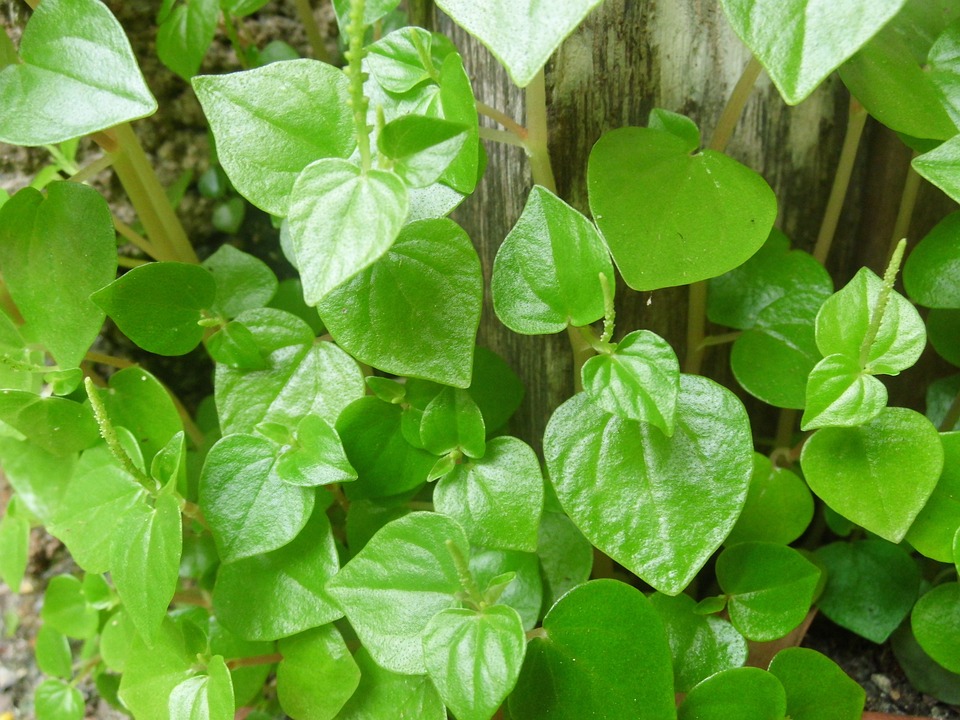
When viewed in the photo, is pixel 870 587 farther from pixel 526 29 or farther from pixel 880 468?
pixel 526 29

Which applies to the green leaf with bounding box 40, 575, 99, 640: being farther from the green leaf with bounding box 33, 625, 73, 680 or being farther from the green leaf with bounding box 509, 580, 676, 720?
the green leaf with bounding box 509, 580, 676, 720

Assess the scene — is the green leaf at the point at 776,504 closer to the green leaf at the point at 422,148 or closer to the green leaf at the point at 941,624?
the green leaf at the point at 941,624

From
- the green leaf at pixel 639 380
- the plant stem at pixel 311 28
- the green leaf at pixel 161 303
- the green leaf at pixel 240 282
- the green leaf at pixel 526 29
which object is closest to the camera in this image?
the green leaf at pixel 526 29

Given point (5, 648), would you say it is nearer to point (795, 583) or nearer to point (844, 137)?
point (795, 583)

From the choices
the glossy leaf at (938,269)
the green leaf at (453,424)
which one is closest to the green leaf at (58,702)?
the green leaf at (453,424)

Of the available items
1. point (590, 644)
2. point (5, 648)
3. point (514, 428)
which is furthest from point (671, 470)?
point (5, 648)

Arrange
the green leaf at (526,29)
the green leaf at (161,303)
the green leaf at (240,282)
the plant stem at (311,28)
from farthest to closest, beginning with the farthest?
the plant stem at (311,28) < the green leaf at (240,282) < the green leaf at (161,303) < the green leaf at (526,29)

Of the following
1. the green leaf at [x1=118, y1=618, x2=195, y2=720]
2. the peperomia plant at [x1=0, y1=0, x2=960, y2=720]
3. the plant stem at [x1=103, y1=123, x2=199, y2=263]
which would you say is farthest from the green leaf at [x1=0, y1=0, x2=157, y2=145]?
the green leaf at [x1=118, y1=618, x2=195, y2=720]

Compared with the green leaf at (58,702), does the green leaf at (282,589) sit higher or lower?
higher
